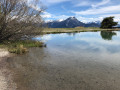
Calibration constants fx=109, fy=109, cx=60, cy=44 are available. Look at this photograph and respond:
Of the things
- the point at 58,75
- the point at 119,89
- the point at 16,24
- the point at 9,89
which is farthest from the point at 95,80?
the point at 16,24

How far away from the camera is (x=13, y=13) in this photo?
16859mm

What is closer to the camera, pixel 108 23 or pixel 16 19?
pixel 16 19

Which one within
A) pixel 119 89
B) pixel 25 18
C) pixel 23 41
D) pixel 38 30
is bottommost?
pixel 119 89

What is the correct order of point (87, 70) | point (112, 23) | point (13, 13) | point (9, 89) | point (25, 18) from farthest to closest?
point (112, 23), point (25, 18), point (13, 13), point (87, 70), point (9, 89)

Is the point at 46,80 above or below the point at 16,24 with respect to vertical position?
below

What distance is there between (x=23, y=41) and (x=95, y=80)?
54.6 ft

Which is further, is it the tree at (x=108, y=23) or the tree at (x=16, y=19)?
the tree at (x=108, y=23)

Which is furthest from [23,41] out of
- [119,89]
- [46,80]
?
[119,89]

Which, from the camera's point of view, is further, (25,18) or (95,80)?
(25,18)

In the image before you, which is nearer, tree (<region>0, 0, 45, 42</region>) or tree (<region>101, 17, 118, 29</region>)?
tree (<region>0, 0, 45, 42</region>)

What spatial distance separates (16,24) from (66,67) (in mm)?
12223

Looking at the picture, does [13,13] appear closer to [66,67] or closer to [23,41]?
[23,41]

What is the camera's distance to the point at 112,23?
262 feet

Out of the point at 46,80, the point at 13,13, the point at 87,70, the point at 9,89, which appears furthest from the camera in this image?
the point at 13,13
